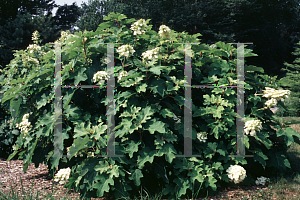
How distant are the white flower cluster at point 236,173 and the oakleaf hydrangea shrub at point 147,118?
0.01 m

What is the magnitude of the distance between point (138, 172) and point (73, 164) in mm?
888

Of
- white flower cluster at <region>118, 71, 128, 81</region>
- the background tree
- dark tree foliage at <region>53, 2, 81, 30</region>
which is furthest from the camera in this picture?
dark tree foliage at <region>53, 2, 81, 30</region>

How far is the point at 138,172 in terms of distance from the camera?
264 centimetres

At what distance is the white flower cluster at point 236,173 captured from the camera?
2.83 m

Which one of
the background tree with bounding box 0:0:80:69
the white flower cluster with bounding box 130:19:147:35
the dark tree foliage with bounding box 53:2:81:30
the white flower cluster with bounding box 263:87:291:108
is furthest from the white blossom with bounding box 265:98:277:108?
the dark tree foliage with bounding box 53:2:81:30

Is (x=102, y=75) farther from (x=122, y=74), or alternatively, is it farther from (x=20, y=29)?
(x=20, y=29)

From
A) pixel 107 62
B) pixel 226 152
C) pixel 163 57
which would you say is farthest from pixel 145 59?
pixel 226 152

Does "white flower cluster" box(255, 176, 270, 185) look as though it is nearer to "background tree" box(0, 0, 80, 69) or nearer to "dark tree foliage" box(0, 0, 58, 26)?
"background tree" box(0, 0, 80, 69)

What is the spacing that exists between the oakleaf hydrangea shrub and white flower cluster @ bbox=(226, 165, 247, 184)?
0.01 meters

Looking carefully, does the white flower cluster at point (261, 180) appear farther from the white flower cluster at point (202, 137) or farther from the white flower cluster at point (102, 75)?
the white flower cluster at point (102, 75)

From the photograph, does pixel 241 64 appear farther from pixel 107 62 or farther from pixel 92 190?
pixel 92 190

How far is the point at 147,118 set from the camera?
2.55 meters

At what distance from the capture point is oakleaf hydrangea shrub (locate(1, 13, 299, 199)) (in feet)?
8.67

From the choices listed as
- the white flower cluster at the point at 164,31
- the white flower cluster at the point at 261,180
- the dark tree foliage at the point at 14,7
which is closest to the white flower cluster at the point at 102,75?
the white flower cluster at the point at 164,31
